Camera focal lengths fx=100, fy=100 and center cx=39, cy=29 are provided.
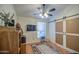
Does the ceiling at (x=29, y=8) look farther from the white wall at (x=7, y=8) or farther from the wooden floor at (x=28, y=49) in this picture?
the wooden floor at (x=28, y=49)

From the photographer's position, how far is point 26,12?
1981 mm

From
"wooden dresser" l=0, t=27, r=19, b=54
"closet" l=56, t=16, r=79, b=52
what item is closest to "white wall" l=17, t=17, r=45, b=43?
"wooden dresser" l=0, t=27, r=19, b=54

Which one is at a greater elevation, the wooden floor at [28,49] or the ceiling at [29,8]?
the ceiling at [29,8]

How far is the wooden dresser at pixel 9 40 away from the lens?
1933 mm

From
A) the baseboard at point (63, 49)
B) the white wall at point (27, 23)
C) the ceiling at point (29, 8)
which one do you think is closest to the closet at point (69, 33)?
the baseboard at point (63, 49)

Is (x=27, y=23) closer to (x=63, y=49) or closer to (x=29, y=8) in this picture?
(x=29, y=8)

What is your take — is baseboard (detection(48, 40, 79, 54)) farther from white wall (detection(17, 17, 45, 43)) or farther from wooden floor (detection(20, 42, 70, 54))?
white wall (detection(17, 17, 45, 43))

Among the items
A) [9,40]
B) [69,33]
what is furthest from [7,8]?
[69,33]

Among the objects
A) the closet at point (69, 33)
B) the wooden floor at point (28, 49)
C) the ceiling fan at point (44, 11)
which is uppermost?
the ceiling fan at point (44, 11)

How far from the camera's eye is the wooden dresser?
76.1 inches

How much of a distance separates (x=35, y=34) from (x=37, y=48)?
288 mm

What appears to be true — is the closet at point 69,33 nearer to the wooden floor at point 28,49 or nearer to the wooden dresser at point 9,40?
the wooden floor at point 28,49
